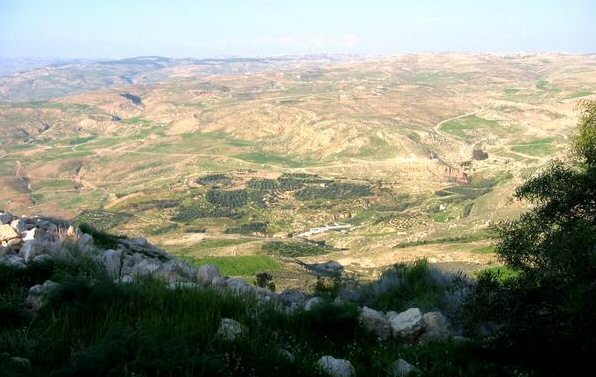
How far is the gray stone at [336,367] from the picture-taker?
5.89 metres

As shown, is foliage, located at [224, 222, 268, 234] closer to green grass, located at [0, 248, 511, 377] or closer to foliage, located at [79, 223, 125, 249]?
foliage, located at [79, 223, 125, 249]

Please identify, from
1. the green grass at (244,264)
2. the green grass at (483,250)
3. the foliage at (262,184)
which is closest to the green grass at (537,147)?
the foliage at (262,184)

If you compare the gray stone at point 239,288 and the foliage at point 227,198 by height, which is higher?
the gray stone at point 239,288

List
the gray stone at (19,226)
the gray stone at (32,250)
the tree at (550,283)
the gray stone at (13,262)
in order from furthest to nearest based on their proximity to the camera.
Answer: the gray stone at (19,226) < the gray stone at (32,250) < the gray stone at (13,262) < the tree at (550,283)

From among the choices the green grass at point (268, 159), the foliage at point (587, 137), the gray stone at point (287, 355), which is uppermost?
the foliage at point (587, 137)

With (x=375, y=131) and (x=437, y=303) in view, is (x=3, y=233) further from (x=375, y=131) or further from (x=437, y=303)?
(x=375, y=131)

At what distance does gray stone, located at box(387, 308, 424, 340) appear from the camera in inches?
313

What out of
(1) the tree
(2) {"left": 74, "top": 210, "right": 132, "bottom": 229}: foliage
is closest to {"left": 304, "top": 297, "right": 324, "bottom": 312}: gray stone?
(1) the tree

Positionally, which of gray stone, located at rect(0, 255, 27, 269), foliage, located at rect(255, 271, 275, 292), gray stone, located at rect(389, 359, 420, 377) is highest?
gray stone, located at rect(0, 255, 27, 269)

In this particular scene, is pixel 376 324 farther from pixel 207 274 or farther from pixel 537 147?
pixel 537 147

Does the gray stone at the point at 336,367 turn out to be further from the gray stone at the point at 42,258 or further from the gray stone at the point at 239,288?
the gray stone at the point at 42,258

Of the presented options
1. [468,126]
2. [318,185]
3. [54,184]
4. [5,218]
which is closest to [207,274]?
[5,218]

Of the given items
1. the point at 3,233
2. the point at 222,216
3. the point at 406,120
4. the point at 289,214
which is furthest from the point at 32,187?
the point at 3,233

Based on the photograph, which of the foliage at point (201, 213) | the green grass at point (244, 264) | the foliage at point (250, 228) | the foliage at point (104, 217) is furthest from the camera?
the foliage at point (201, 213)
